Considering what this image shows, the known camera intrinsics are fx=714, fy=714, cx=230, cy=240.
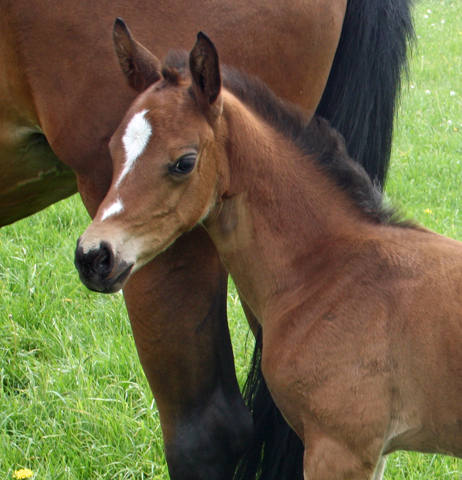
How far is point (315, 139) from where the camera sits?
2203 mm

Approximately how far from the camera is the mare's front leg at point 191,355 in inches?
85.6

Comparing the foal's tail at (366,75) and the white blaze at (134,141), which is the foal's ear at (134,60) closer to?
the white blaze at (134,141)

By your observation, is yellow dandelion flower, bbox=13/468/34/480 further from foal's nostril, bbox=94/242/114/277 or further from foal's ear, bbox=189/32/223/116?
foal's ear, bbox=189/32/223/116

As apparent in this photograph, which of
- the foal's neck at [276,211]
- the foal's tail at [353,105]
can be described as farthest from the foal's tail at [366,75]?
the foal's neck at [276,211]

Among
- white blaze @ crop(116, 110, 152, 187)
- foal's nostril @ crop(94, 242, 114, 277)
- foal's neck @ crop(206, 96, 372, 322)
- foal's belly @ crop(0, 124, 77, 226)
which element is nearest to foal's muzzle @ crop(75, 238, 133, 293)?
foal's nostril @ crop(94, 242, 114, 277)

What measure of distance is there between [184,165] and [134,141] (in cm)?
15

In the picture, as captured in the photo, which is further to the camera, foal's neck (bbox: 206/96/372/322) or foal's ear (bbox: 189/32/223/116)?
foal's neck (bbox: 206/96/372/322)

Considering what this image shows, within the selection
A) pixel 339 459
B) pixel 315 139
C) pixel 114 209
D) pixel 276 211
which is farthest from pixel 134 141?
pixel 339 459

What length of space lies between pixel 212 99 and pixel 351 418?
946mm

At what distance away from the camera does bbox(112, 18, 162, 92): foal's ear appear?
194 centimetres

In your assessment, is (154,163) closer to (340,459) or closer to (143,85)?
(143,85)

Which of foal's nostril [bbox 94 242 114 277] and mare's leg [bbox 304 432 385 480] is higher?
foal's nostril [bbox 94 242 114 277]

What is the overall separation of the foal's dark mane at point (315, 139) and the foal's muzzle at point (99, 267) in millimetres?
673

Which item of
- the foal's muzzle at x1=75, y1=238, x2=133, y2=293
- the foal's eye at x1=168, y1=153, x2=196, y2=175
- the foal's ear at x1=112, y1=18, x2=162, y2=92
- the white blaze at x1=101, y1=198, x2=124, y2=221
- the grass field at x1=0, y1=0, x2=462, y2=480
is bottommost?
the grass field at x1=0, y1=0, x2=462, y2=480
